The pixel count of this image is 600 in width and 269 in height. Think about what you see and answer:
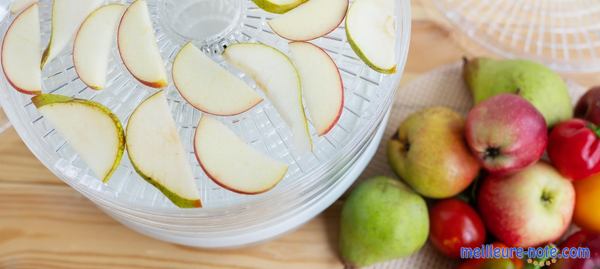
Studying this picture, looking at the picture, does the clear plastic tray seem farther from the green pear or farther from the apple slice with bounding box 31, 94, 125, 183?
→ the green pear

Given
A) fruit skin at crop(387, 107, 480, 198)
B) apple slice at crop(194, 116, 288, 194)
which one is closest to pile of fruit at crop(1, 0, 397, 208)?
apple slice at crop(194, 116, 288, 194)

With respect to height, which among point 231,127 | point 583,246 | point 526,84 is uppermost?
point 231,127

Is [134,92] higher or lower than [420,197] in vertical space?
higher

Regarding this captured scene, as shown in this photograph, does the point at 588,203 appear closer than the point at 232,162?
No

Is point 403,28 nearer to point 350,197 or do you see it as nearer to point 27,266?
point 350,197

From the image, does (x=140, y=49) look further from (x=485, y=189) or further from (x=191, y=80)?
(x=485, y=189)

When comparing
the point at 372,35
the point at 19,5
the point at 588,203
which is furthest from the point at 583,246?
the point at 19,5

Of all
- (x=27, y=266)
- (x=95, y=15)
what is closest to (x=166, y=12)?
(x=95, y=15)
